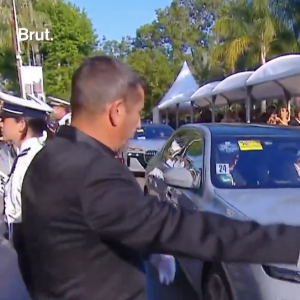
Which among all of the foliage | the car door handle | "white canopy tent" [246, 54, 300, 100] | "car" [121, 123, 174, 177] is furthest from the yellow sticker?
the foliage

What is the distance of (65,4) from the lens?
201 feet

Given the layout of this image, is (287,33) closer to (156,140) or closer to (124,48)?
(156,140)

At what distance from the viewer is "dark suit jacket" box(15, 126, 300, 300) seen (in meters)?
1.69

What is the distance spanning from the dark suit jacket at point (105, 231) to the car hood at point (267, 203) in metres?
1.94

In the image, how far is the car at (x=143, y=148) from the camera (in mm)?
15844

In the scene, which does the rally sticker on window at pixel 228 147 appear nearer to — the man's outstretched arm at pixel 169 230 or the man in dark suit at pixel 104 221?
the man in dark suit at pixel 104 221

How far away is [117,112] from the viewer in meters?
1.87

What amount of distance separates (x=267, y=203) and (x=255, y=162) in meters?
1.02

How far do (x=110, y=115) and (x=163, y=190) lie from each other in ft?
14.3

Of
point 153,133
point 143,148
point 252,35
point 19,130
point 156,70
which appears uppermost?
point 252,35

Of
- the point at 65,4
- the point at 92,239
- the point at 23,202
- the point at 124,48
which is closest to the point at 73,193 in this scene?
the point at 92,239

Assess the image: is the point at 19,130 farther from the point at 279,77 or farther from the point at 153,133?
the point at 153,133

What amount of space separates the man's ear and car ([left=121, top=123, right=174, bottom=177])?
42.6 feet

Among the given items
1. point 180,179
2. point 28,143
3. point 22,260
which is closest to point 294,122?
point 180,179
